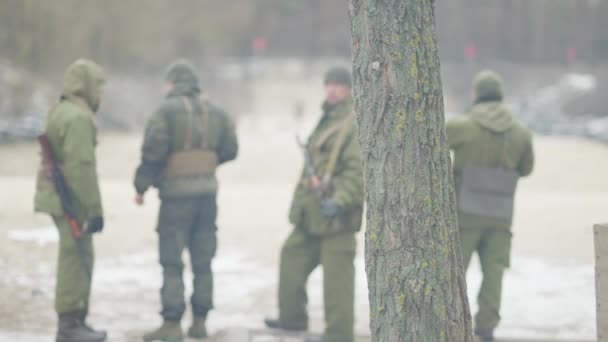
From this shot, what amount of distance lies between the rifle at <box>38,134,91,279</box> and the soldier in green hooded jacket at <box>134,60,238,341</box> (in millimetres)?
425

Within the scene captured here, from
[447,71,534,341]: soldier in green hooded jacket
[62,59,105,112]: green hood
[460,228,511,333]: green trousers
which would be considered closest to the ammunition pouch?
[62,59,105,112]: green hood

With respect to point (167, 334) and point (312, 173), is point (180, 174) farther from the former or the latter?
point (167, 334)

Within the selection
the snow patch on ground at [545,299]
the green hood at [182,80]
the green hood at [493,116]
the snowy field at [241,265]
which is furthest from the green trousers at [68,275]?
the snow patch on ground at [545,299]

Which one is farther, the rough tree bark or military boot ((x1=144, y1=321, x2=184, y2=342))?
military boot ((x1=144, y1=321, x2=184, y2=342))

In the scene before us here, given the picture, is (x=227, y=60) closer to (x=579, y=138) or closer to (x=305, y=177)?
(x=579, y=138)

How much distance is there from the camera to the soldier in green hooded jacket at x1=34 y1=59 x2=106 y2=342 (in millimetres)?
5590

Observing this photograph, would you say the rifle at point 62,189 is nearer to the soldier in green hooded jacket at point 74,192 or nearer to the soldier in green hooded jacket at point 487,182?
the soldier in green hooded jacket at point 74,192

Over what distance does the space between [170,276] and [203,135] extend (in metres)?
0.92

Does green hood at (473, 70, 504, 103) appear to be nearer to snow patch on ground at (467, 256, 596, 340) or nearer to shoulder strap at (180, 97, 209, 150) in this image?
snow patch on ground at (467, 256, 596, 340)

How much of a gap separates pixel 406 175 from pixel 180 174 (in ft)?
9.10

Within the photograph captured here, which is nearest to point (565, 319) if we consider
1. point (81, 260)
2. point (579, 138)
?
point (81, 260)

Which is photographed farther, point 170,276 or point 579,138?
point 579,138

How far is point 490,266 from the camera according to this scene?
625cm

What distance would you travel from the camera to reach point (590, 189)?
58.0ft
